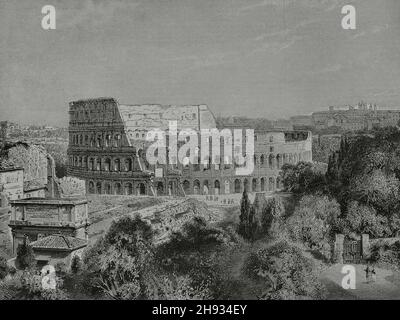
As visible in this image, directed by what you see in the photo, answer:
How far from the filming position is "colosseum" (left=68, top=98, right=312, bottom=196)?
736 cm

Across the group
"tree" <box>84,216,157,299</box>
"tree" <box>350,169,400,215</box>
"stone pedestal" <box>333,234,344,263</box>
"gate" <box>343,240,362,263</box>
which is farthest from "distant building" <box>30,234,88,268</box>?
"tree" <box>350,169,400,215</box>

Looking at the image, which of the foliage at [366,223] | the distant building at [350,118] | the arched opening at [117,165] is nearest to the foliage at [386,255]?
the foliage at [366,223]

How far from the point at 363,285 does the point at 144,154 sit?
3.43 meters

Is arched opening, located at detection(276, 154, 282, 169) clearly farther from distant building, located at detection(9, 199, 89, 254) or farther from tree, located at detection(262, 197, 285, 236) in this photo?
distant building, located at detection(9, 199, 89, 254)

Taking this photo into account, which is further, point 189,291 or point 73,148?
point 73,148

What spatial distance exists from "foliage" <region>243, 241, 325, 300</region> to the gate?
580 mm

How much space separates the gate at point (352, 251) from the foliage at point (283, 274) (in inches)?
22.8

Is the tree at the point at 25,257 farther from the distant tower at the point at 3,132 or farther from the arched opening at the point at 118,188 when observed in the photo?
the distant tower at the point at 3,132

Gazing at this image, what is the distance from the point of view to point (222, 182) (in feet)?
24.5

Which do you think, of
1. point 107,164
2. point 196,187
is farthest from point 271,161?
point 107,164

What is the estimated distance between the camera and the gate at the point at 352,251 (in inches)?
284

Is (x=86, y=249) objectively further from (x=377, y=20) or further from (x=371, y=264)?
(x=377, y=20)
